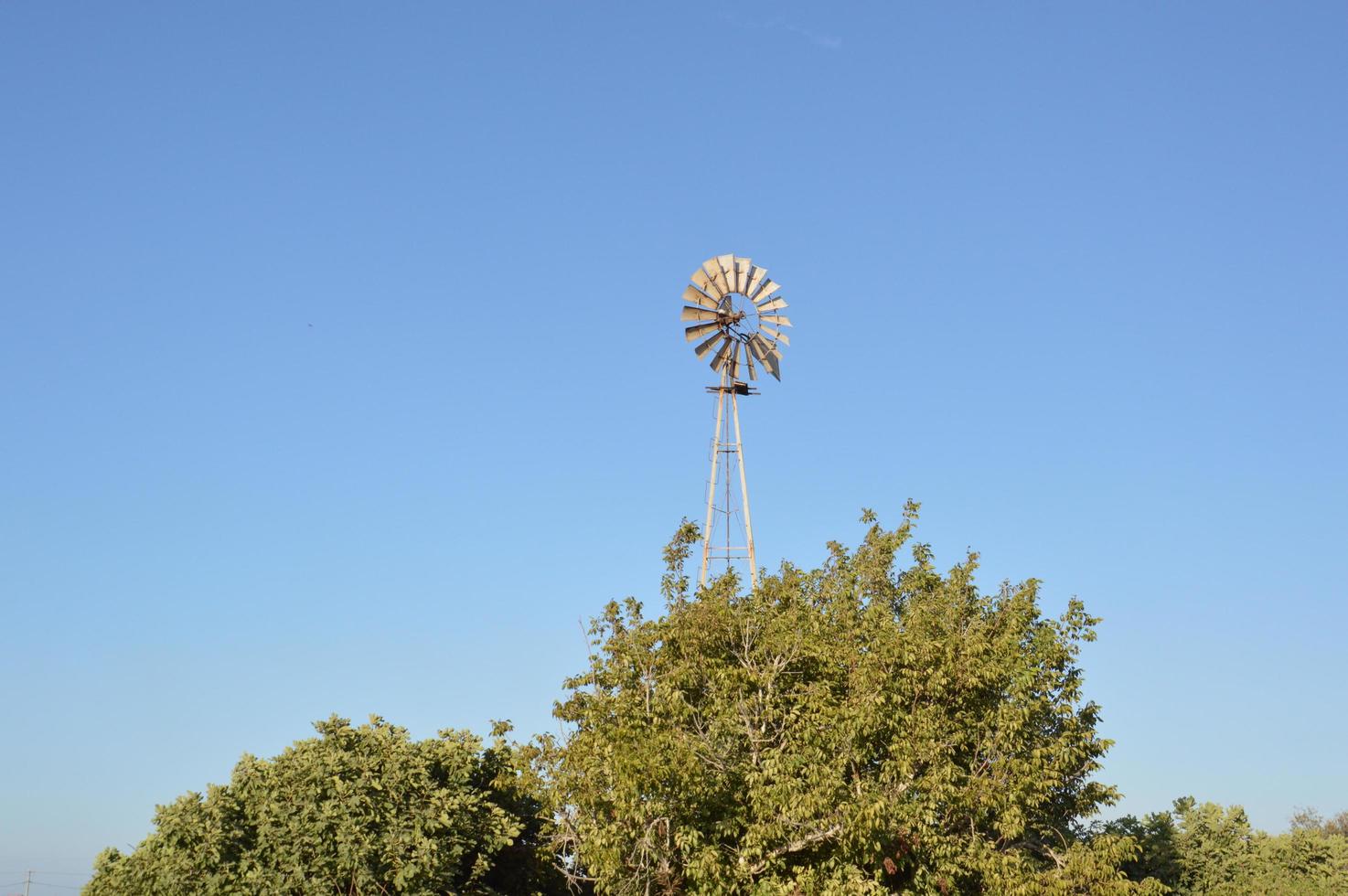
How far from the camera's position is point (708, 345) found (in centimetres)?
3553

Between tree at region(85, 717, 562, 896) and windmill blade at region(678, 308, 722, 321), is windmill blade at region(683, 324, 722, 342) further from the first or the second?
tree at region(85, 717, 562, 896)

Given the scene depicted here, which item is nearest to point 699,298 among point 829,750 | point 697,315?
point 697,315

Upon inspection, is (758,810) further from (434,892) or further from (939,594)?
(939,594)

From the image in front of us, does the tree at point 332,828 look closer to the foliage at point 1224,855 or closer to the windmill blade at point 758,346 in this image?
the windmill blade at point 758,346

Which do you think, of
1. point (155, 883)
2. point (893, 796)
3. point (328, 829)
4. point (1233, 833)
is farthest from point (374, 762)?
point (1233, 833)

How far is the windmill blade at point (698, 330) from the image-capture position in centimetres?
3559

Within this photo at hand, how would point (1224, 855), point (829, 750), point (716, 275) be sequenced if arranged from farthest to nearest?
point (1224, 855)
point (716, 275)
point (829, 750)

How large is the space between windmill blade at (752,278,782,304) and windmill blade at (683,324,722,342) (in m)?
1.26

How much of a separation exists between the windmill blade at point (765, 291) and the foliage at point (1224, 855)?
1813cm

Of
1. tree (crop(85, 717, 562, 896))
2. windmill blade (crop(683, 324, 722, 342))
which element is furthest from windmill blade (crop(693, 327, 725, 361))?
tree (crop(85, 717, 562, 896))

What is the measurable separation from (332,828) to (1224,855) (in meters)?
27.2

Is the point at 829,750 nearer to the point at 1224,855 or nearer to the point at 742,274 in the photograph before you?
the point at 742,274

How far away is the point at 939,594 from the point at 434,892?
42.7ft

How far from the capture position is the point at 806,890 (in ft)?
80.0
